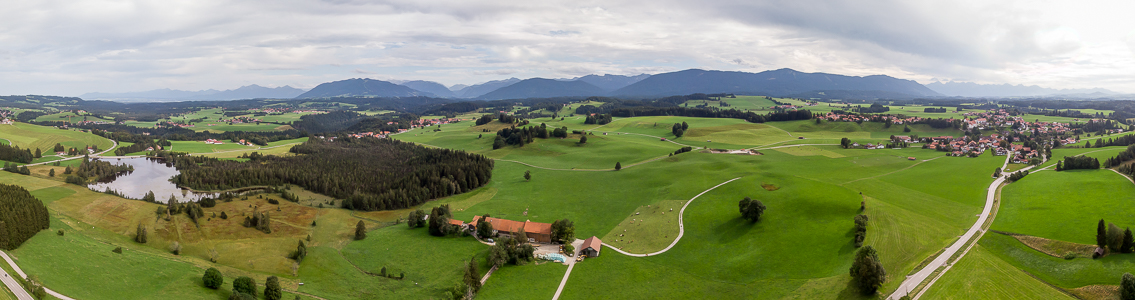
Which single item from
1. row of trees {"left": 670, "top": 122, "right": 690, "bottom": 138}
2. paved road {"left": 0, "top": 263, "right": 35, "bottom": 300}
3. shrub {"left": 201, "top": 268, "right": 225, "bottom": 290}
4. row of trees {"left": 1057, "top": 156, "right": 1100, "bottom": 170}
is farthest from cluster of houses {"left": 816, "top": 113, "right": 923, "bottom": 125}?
paved road {"left": 0, "top": 263, "right": 35, "bottom": 300}

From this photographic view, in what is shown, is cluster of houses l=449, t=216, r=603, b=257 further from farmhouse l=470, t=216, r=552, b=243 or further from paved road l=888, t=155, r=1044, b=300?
paved road l=888, t=155, r=1044, b=300

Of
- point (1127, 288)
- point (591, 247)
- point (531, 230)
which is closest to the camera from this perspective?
point (1127, 288)

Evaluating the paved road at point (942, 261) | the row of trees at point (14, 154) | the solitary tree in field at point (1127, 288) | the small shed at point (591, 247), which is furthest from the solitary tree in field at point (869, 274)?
the row of trees at point (14, 154)

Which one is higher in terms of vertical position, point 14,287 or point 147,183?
point 14,287

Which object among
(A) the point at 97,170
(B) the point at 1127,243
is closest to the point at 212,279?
(B) the point at 1127,243

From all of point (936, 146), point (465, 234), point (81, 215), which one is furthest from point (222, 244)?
point (936, 146)

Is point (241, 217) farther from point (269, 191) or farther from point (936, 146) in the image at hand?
point (936, 146)

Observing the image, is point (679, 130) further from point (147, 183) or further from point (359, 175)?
point (147, 183)
